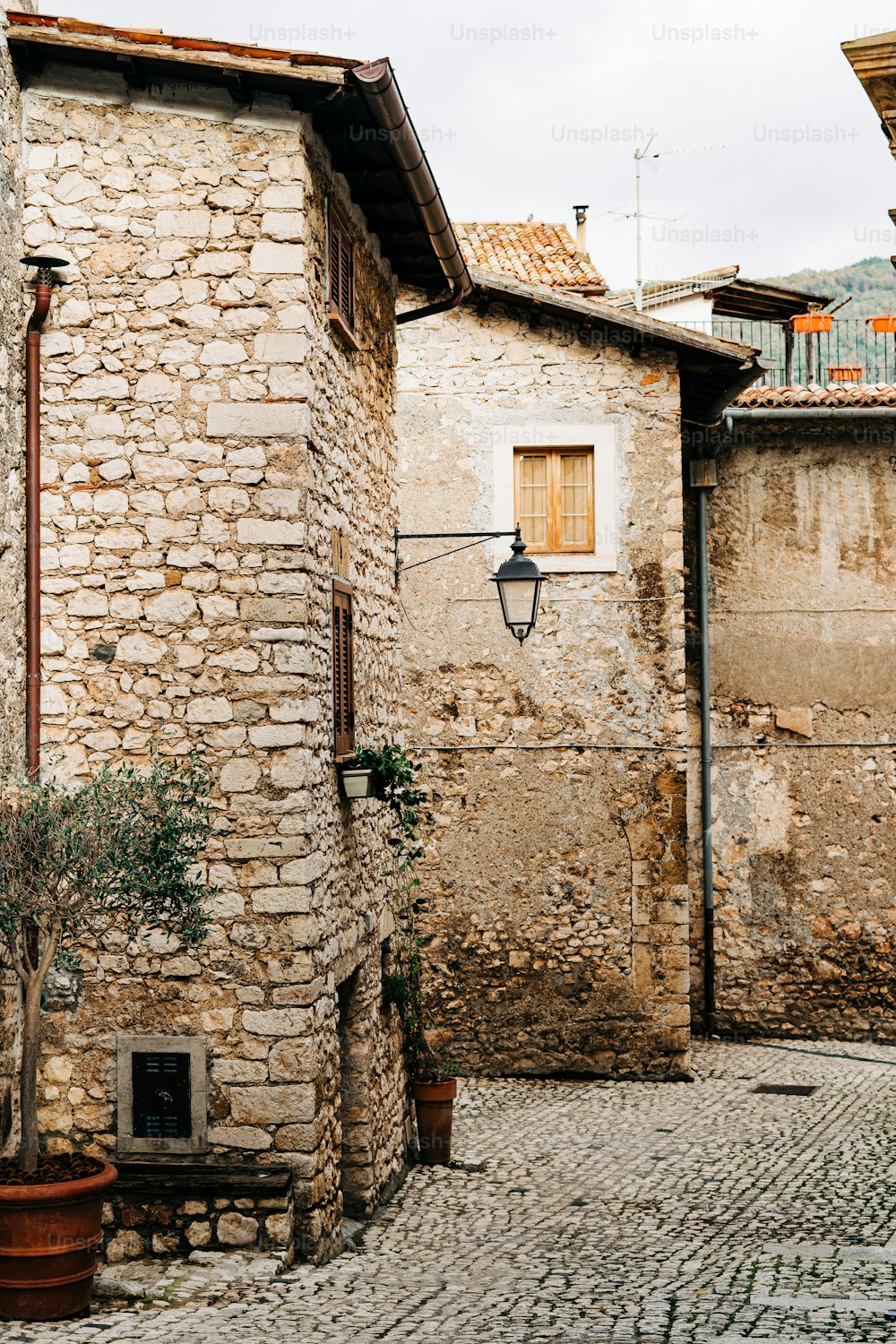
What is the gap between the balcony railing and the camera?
16.8m

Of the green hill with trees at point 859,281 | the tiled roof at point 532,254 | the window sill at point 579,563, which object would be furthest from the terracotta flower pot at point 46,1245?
the green hill with trees at point 859,281

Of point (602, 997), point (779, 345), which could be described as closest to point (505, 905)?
point (602, 997)

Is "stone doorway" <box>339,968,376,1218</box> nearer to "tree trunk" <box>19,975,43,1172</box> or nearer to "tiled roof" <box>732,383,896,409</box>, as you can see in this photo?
"tree trunk" <box>19,975,43,1172</box>

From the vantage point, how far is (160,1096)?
7.24 metres

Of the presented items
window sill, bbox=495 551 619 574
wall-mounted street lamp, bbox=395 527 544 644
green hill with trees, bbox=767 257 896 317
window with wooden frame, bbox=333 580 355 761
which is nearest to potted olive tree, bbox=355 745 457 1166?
window with wooden frame, bbox=333 580 355 761

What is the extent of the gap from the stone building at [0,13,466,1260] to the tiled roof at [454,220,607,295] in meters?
6.60

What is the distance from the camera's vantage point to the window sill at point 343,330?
810 cm

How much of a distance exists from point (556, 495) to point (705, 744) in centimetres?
316

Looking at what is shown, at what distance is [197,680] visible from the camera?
7.36 meters

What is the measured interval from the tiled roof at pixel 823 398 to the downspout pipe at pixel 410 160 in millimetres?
5136

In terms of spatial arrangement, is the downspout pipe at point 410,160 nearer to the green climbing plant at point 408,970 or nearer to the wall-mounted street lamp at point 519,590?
the wall-mounted street lamp at point 519,590

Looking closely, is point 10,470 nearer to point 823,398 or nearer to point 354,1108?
point 354,1108

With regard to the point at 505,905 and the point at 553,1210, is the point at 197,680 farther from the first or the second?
the point at 505,905

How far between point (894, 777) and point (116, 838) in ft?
33.0
